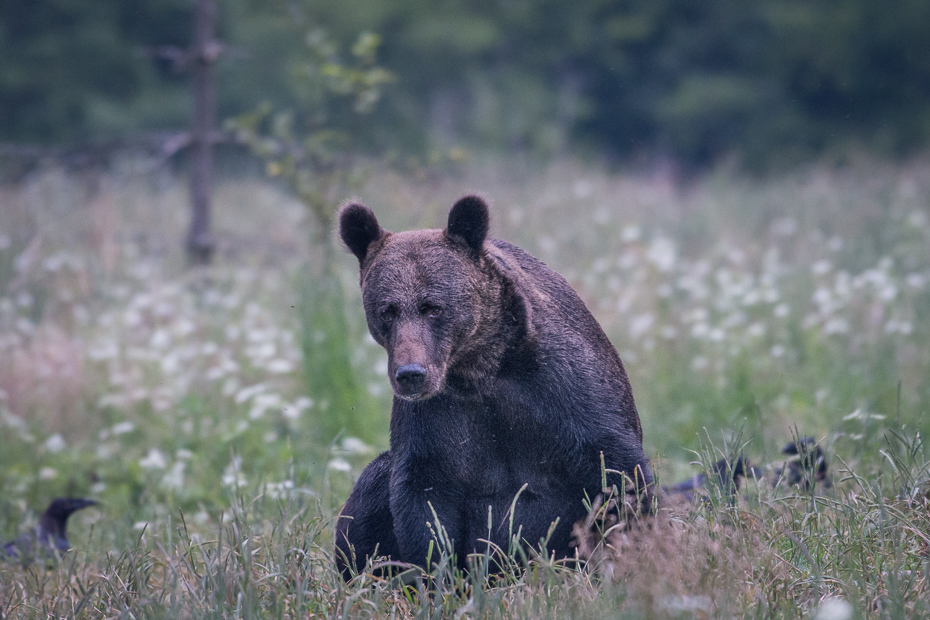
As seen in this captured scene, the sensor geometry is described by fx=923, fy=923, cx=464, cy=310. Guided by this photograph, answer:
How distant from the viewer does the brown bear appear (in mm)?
3018

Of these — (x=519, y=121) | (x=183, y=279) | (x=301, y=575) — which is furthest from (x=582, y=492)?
(x=519, y=121)

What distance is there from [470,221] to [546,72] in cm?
1921

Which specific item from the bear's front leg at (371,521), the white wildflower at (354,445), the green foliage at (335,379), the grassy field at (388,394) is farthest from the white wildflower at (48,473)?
the bear's front leg at (371,521)

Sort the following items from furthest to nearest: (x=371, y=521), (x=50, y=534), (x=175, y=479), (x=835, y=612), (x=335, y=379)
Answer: (x=335, y=379), (x=175, y=479), (x=50, y=534), (x=371, y=521), (x=835, y=612)

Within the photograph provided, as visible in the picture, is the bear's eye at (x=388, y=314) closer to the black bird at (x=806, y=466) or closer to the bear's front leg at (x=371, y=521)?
the bear's front leg at (x=371, y=521)

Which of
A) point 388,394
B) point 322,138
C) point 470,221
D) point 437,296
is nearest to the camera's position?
point 437,296

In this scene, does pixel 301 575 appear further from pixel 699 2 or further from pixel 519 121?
pixel 699 2

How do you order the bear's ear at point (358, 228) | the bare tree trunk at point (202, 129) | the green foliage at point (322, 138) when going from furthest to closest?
1. the bare tree trunk at point (202, 129)
2. the green foliage at point (322, 138)
3. the bear's ear at point (358, 228)

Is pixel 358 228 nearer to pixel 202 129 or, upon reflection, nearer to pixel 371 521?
pixel 371 521

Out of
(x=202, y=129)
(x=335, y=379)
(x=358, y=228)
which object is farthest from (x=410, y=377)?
(x=202, y=129)

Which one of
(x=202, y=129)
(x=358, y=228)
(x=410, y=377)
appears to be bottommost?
(x=410, y=377)

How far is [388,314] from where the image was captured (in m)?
3.05

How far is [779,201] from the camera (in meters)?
11.4

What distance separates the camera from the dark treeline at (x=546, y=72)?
19.3 metres
